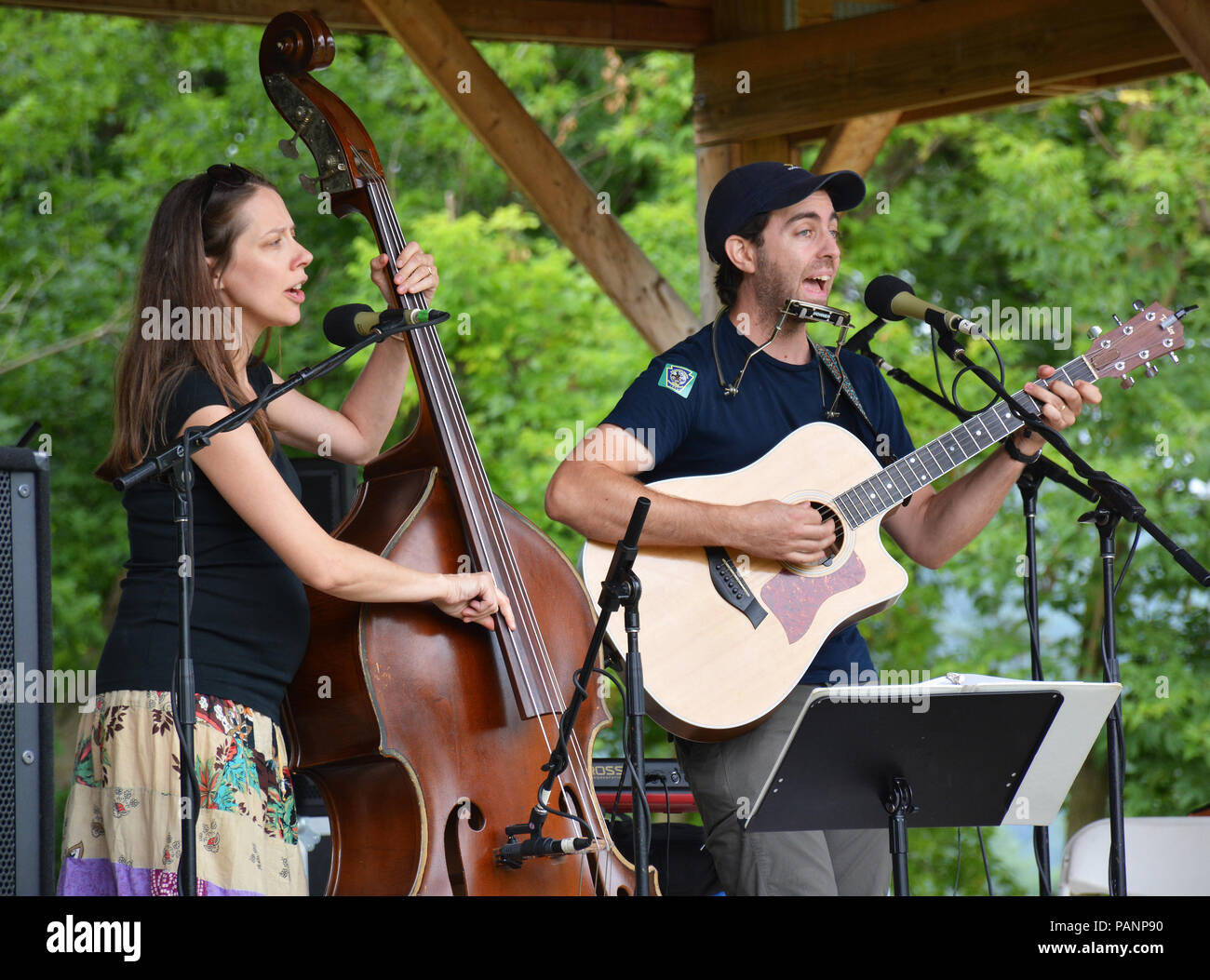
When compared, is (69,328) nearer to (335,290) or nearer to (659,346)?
(335,290)

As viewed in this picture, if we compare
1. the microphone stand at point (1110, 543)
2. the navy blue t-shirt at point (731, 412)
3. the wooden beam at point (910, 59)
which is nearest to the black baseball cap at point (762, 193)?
the navy blue t-shirt at point (731, 412)

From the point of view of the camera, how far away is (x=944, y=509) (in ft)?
10.8

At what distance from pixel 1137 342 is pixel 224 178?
1.96m

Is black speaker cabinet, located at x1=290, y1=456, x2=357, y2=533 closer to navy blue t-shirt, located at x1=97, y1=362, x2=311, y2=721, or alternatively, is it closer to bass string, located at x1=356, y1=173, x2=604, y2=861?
bass string, located at x1=356, y1=173, x2=604, y2=861

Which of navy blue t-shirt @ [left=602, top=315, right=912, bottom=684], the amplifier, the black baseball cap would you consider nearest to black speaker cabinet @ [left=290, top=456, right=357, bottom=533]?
the amplifier

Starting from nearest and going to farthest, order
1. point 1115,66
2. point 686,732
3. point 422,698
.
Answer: point 422,698 < point 686,732 < point 1115,66

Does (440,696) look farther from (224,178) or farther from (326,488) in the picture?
(326,488)

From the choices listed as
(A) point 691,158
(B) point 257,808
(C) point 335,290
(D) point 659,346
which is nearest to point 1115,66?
(D) point 659,346

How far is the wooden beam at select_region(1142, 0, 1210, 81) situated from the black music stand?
197cm

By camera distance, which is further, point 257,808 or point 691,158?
point 691,158

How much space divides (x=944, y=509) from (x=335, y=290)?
22.4 feet

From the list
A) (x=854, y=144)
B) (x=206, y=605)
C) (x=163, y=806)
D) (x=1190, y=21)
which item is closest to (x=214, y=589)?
(x=206, y=605)

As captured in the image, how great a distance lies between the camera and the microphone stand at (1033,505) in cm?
290

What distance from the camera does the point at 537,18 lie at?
5.58 meters
